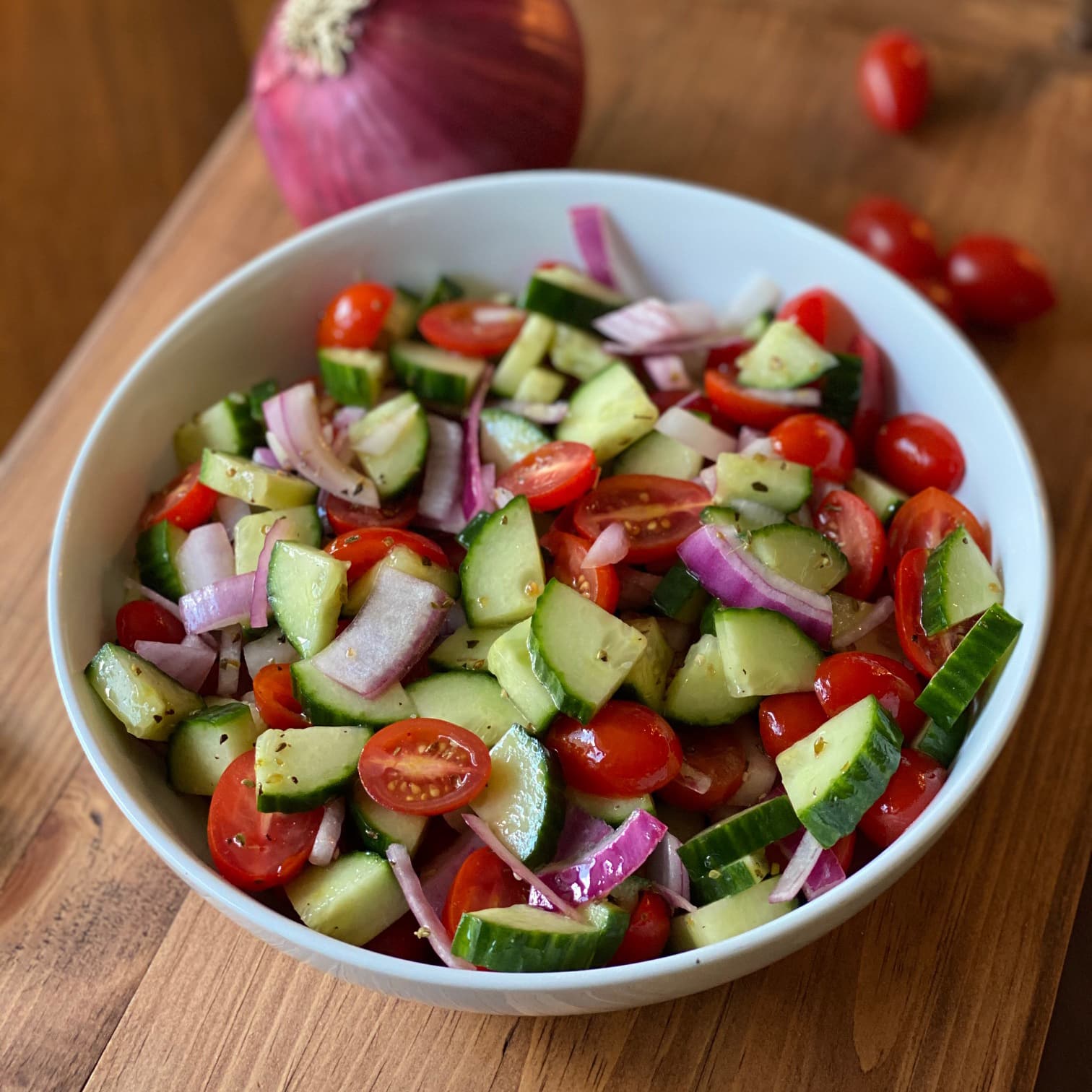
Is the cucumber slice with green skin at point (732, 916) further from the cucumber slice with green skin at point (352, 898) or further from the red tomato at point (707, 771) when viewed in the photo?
the cucumber slice with green skin at point (352, 898)

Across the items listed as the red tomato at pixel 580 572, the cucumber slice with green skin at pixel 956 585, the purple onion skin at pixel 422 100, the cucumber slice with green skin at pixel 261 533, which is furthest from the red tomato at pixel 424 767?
the purple onion skin at pixel 422 100

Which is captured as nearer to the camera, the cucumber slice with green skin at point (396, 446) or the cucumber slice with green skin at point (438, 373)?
the cucumber slice with green skin at point (396, 446)

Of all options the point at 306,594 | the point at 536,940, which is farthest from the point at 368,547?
the point at 536,940

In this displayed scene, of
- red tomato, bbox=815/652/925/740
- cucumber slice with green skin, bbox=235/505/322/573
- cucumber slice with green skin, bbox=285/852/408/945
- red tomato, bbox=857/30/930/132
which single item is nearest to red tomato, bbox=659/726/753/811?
red tomato, bbox=815/652/925/740

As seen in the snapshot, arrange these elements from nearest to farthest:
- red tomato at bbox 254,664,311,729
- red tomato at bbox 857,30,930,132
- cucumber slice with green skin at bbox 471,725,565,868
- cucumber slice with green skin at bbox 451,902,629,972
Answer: cucumber slice with green skin at bbox 451,902,629,972, cucumber slice with green skin at bbox 471,725,565,868, red tomato at bbox 254,664,311,729, red tomato at bbox 857,30,930,132

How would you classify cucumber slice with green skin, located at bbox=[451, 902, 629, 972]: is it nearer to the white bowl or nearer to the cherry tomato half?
the white bowl

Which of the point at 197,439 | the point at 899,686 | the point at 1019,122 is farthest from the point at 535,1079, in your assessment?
the point at 1019,122
